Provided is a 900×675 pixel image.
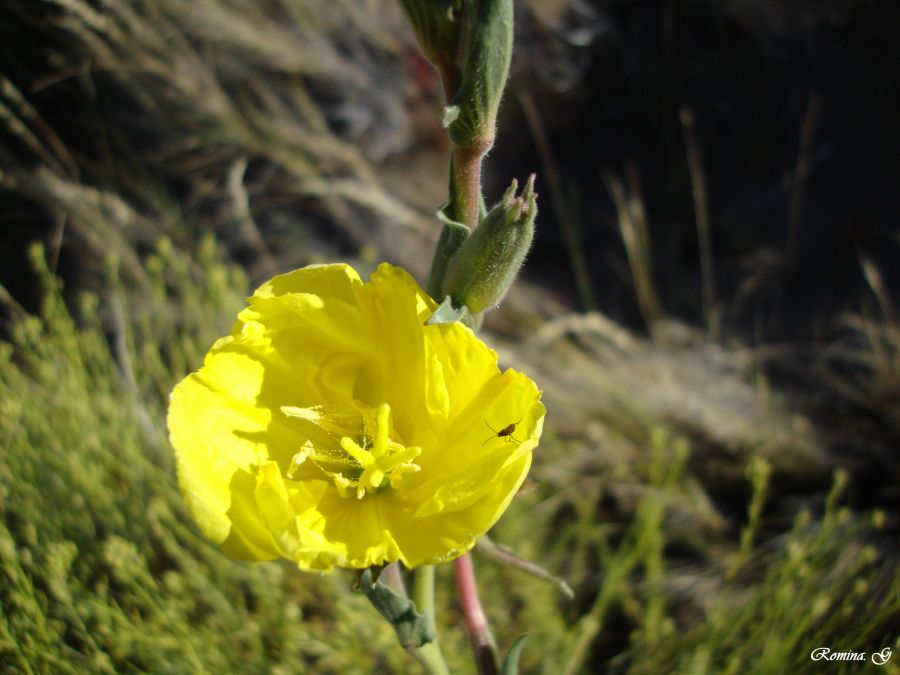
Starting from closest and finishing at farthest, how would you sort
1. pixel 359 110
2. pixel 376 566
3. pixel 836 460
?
pixel 376 566, pixel 836 460, pixel 359 110

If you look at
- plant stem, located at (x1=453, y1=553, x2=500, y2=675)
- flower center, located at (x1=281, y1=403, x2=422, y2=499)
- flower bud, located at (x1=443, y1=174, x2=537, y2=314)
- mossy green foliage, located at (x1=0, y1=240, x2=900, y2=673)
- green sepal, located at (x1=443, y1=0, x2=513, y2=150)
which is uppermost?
green sepal, located at (x1=443, y1=0, x2=513, y2=150)

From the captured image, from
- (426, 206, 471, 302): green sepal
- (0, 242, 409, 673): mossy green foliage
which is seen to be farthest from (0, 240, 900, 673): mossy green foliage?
(426, 206, 471, 302): green sepal

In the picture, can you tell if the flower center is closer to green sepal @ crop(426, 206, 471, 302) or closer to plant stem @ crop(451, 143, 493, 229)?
green sepal @ crop(426, 206, 471, 302)

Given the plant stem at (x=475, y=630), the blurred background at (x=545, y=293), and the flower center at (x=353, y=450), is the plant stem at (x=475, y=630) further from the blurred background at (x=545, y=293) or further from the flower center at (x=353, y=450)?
the blurred background at (x=545, y=293)

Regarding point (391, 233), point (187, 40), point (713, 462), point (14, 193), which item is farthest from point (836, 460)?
point (14, 193)

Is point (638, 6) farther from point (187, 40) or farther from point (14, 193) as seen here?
point (14, 193)

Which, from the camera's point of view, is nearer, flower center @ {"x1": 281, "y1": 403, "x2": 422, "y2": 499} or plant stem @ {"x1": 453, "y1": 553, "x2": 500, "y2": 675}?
flower center @ {"x1": 281, "y1": 403, "x2": 422, "y2": 499}

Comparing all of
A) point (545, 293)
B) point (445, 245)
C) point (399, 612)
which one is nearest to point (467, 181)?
point (445, 245)
